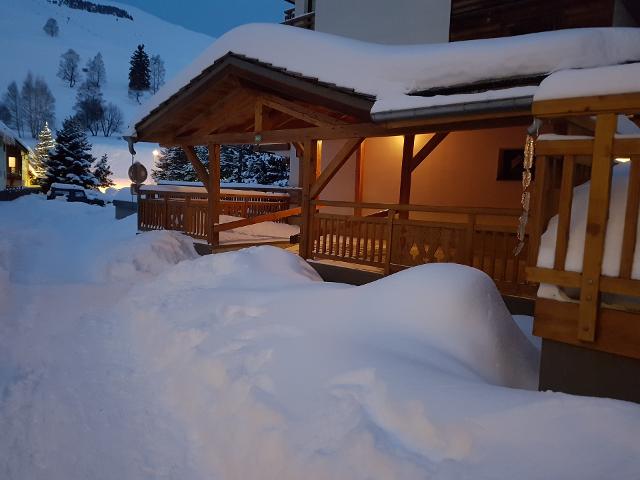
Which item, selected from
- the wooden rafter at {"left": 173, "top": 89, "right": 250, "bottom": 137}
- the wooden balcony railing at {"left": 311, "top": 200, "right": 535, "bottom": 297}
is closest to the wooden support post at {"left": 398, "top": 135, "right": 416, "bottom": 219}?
the wooden balcony railing at {"left": 311, "top": 200, "right": 535, "bottom": 297}

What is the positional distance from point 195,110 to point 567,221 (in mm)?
8885

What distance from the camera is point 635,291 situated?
9.96ft

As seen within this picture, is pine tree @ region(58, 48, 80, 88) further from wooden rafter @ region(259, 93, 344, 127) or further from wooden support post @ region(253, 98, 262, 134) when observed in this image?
wooden rafter @ region(259, 93, 344, 127)

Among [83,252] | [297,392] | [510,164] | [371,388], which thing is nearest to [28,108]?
[83,252]

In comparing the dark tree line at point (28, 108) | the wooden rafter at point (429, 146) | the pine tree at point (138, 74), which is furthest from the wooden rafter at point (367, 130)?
the pine tree at point (138, 74)

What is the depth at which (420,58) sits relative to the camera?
6.99 m

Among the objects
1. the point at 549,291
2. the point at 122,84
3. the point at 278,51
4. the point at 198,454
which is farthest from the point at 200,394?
the point at 122,84

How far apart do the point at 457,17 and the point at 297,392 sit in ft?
30.9

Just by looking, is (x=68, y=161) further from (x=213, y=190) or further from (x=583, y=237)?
(x=583, y=237)

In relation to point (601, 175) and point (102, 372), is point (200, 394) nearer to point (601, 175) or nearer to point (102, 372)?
point (102, 372)

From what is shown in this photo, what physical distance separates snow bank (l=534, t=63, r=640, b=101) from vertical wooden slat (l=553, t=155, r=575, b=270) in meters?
0.48

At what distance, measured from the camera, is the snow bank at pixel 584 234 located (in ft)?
10.4

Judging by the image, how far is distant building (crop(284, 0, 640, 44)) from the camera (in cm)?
808

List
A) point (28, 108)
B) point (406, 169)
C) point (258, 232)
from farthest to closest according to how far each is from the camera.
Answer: point (28, 108), point (258, 232), point (406, 169)
